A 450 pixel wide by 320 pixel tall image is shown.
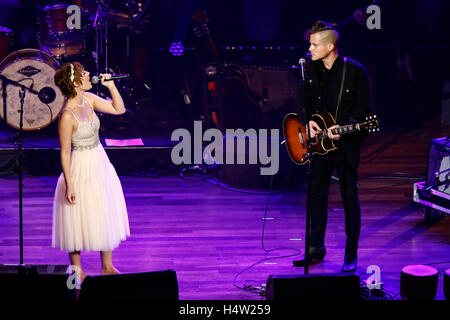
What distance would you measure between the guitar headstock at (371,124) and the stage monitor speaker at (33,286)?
2.50 m

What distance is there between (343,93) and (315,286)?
6.51ft

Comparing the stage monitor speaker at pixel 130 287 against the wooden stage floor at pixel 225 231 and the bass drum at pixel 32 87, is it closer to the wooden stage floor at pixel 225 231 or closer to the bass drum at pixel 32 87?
the wooden stage floor at pixel 225 231

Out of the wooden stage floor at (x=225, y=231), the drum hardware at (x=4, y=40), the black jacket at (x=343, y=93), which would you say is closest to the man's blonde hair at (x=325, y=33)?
the black jacket at (x=343, y=93)

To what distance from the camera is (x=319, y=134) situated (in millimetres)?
5258

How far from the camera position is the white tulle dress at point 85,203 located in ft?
16.5

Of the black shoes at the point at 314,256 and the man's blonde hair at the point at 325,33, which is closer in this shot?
the man's blonde hair at the point at 325,33

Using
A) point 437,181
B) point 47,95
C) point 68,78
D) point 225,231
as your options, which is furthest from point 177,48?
point 68,78

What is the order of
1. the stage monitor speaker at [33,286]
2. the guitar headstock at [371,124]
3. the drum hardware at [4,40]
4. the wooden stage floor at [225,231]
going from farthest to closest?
the drum hardware at [4,40]
the wooden stage floor at [225,231]
the guitar headstock at [371,124]
the stage monitor speaker at [33,286]

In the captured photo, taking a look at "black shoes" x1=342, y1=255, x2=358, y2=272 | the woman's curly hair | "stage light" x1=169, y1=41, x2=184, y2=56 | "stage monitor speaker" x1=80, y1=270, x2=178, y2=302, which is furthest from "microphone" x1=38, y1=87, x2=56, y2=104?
"stage monitor speaker" x1=80, y1=270, x2=178, y2=302

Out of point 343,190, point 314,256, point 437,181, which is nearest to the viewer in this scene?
point 343,190

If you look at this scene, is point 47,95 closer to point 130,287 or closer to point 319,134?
point 319,134

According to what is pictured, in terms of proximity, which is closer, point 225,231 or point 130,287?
point 130,287

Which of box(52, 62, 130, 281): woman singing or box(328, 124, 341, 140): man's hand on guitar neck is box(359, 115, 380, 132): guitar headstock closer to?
box(328, 124, 341, 140): man's hand on guitar neck

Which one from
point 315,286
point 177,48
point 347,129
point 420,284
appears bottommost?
point 420,284
